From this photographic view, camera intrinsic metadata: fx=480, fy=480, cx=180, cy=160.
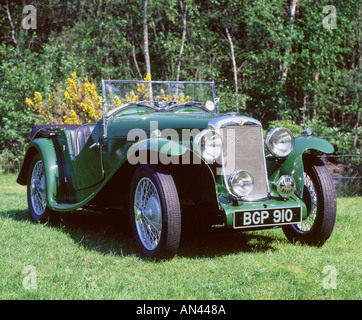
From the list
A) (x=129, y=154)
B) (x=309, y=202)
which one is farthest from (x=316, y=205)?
(x=129, y=154)

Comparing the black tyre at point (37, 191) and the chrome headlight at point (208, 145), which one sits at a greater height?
the chrome headlight at point (208, 145)

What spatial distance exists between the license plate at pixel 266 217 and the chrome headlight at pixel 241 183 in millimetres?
191

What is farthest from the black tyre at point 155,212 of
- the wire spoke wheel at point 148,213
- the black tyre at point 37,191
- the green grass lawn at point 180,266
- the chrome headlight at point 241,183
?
the black tyre at point 37,191

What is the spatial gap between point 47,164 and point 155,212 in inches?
84.1

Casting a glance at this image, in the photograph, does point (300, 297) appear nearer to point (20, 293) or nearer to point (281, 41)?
point (20, 293)

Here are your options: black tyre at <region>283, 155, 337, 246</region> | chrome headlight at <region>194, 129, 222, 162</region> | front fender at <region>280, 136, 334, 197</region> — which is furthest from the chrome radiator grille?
black tyre at <region>283, 155, 337, 246</region>

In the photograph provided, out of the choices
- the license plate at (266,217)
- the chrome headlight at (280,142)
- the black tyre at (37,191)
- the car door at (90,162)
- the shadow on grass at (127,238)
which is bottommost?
the shadow on grass at (127,238)

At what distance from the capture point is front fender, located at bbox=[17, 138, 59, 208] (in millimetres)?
5473

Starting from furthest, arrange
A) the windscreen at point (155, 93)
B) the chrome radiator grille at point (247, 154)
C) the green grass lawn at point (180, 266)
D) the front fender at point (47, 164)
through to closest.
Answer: the front fender at point (47, 164), the windscreen at point (155, 93), the chrome radiator grille at point (247, 154), the green grass lawn at point (180, 266)

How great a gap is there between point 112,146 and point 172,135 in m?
0.82

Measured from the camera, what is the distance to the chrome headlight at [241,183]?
396 centimetres

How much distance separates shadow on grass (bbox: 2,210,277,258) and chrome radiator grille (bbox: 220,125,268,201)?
58cm

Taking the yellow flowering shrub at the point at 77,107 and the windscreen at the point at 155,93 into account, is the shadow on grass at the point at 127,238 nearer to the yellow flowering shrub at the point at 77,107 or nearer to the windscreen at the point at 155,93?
the windscreen at the point at 155,93

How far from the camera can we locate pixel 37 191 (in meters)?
5.93
